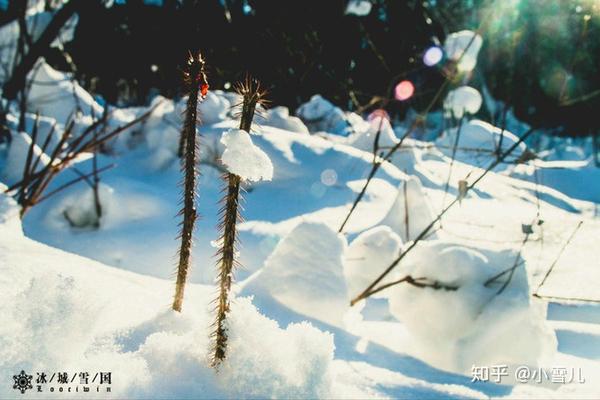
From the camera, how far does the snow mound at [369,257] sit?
5.90 feet

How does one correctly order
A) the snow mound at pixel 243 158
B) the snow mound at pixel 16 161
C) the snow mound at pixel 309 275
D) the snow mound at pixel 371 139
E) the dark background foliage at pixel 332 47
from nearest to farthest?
the snow mound at pixel 243 158 → the snow mound at pixel 309 275 → the snow mound at pixel 16 161 → the dark background foliage at pixel 332 47 → the snow mound at pixel 371 139

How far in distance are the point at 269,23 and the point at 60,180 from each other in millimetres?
3085

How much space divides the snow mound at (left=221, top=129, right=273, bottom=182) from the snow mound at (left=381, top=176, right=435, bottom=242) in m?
2.32

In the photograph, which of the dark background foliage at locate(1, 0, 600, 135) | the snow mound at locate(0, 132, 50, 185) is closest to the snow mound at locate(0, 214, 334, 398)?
the dark background foliage at locate(1, 0, 600, 135)

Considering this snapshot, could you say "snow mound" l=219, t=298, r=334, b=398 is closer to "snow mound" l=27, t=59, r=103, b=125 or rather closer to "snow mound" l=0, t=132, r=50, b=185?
"snow mound" l=0, t=132, r=50, b=185

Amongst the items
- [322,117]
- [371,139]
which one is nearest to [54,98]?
[371,139]

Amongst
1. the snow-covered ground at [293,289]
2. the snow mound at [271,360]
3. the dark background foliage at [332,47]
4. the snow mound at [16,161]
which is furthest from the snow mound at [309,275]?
the snow mound at [16,161]

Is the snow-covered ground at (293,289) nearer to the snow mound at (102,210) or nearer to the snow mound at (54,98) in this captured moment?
the snow mound at (102,210)

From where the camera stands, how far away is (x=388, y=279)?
5.84 ft

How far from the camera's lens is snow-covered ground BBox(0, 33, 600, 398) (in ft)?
2.15

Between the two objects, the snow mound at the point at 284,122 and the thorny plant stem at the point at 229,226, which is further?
the snow mound at the point at 284,122

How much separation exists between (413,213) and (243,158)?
243cm

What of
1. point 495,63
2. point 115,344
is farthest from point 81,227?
point 495,63

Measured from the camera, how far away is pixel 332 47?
696 centimetres
